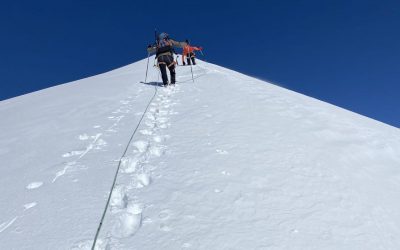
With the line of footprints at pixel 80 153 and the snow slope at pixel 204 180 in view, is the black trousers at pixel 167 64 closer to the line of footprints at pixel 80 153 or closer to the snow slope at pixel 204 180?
the line of footprints at pixel 80 153

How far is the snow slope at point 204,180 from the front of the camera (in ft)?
8.75

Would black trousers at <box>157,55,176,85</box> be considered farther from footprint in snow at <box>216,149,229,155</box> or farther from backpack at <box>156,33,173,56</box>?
footprint in snow at <box>216,149,229,155</box>

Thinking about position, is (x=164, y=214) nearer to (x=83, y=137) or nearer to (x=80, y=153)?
(x=80, y=153)

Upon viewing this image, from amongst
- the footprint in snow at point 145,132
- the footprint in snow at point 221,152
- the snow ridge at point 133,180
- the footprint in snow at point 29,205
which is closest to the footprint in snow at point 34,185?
the footprint in snow at point 29,205

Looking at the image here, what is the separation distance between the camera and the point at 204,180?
351cm

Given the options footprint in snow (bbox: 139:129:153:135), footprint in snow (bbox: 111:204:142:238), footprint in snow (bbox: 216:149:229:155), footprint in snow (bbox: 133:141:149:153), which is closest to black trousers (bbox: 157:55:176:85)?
footprint in snow (bbox: 139:129:153:135)

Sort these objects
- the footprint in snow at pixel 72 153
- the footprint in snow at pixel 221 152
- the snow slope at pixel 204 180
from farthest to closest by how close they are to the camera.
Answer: the footprint in snow at pixel 72 153, the footprint in snow at pixel 221 152, the snow slope at pixel 204 180

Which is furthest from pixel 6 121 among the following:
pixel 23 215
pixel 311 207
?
pixel 311 207

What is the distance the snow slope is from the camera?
2666mm

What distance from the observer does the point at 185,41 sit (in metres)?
14.5

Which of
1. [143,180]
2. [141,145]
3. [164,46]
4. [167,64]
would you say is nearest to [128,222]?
[143,180]

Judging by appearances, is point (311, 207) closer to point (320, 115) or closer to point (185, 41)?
point (320, 115)

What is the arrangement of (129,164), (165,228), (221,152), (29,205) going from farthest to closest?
(221,152) < (129,164) < (29,205) < (165,228)

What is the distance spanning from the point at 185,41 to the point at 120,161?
11060mm
